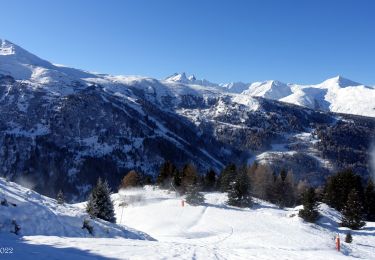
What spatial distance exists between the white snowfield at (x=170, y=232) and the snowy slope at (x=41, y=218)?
57 mm

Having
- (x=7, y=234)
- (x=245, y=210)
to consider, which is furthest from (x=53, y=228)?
(x=245, y=210)

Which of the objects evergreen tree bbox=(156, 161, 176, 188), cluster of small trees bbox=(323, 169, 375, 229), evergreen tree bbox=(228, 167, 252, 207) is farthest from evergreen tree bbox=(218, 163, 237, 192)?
cluster of small trees bbox=(323, 169, 375, 229)

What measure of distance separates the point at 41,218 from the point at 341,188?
2378 inches

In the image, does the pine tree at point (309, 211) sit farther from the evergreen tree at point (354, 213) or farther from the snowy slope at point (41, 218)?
the snowy slope at point (41, 218)

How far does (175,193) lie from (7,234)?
57.2m

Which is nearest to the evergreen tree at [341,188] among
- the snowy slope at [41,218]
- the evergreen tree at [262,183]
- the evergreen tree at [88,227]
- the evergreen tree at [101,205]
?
the evergreen tree at [262,183]

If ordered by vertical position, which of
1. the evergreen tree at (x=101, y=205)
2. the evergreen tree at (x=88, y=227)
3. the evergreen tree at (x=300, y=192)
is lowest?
the evergreen tree at (x=300, y=192)

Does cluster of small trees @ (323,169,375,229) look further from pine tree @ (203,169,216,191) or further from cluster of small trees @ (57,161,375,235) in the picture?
pine tree @ (203,169,216,191)

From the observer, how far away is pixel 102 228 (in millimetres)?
28234

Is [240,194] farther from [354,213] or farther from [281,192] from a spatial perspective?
[281,192]

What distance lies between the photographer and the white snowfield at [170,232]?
66.2ft

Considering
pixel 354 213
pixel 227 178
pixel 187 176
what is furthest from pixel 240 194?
pixel 354 213

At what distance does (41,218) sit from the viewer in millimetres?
25094

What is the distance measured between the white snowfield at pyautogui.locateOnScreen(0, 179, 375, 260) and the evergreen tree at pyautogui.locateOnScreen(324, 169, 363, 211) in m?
6.16
